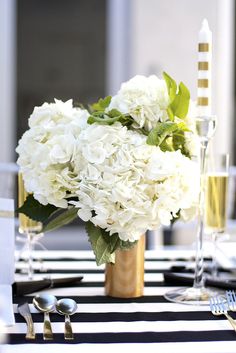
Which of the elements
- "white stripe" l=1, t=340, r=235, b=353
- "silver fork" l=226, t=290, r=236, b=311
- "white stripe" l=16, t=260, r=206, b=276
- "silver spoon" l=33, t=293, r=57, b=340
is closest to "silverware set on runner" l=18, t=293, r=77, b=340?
"silver spoon" l=33, t=293, r=57, b=340

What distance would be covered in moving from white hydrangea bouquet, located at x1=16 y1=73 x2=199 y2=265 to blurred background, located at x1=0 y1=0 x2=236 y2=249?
3.12 m

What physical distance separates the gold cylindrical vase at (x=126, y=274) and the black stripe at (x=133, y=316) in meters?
0.13

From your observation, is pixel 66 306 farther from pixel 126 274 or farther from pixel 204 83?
pixel 204 83

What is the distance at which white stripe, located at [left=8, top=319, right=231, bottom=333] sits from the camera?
1.49 meters

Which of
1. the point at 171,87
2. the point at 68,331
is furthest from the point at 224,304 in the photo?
the point at 171,87

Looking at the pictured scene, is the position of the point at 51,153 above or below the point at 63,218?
above

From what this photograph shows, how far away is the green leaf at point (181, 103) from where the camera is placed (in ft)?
5.47

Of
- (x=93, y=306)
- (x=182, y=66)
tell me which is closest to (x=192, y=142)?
(x=93, y=306)

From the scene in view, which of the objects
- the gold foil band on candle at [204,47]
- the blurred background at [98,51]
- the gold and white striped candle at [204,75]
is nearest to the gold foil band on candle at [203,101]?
the gold and white striped candle at [204,75]

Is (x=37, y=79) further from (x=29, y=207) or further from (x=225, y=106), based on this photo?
(x=29, y=207)

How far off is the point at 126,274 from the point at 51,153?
1.18ft

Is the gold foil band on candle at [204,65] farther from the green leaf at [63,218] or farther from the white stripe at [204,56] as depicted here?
the green leaf at [63,218]

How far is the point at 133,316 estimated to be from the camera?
159cm

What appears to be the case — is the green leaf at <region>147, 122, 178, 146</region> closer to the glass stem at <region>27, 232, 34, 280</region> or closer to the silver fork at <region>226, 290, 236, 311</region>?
the silver fork at <region>226, 290, 236, 311</region>
